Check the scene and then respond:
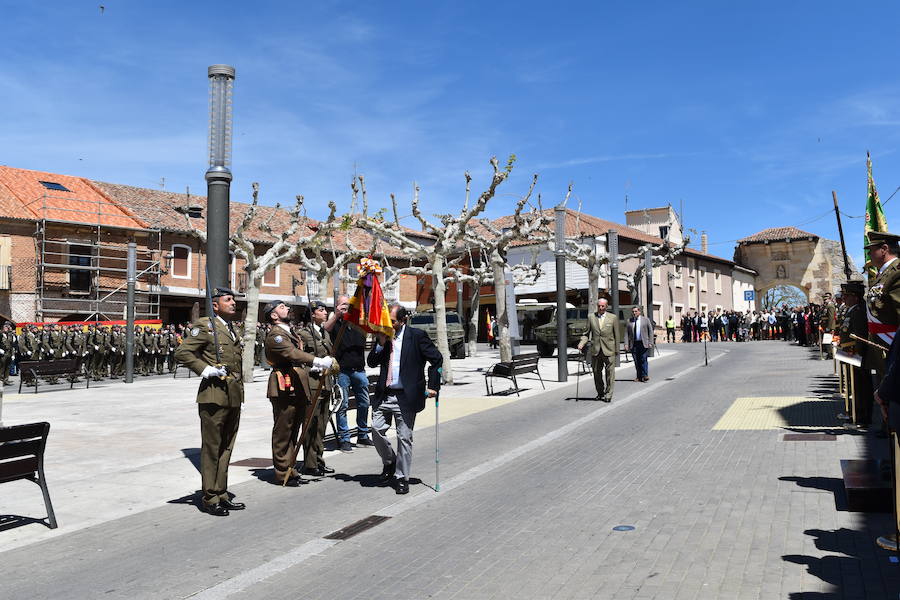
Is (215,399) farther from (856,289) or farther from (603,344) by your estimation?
(603,344)

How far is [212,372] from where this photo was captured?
6414mm

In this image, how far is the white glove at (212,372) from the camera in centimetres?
641

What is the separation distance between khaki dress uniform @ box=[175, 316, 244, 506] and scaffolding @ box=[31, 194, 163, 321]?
30405 millimetres

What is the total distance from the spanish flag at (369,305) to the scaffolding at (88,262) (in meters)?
29.4

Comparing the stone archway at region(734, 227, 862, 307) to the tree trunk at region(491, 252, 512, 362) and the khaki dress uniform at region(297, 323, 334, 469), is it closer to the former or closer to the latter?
the tree trunk at region(491, 252, 512, 362)

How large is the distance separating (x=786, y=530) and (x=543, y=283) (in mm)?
45956

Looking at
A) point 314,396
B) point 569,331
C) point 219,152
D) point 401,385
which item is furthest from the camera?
point 569,331

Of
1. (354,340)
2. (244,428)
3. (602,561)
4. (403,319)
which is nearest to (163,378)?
(244,428)

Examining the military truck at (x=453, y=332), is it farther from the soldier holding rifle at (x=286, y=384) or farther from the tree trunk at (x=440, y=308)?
the soldier holding rifle at (x=286, y=384)

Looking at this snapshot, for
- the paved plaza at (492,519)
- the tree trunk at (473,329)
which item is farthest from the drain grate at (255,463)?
the tree trunk at (473,329)

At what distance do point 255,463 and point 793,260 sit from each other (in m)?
60.1

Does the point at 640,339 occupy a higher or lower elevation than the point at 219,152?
lower

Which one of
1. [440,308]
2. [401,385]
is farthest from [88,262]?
[401,385]

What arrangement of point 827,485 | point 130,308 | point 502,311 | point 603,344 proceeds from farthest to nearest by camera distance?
point 502,311
point 130,308
point 603,344
point 827,485
